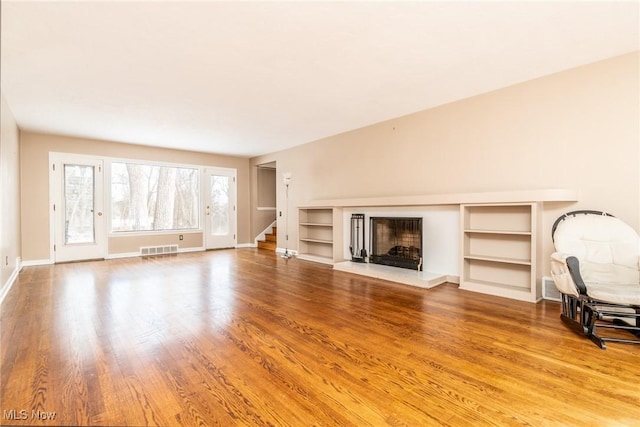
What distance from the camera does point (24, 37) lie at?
2.58m

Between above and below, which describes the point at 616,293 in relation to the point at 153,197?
below

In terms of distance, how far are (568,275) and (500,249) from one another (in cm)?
129

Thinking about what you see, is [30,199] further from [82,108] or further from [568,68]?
[568,68]

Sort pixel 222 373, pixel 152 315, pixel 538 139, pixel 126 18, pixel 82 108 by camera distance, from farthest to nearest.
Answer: pixel 82 108 → pixel 538 139 → pixel 152 315 → pixel 126 18 → pixel 222 373

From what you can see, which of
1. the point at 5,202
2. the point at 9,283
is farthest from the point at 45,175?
the point at 9,283

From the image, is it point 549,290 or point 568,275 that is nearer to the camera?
point 568,275

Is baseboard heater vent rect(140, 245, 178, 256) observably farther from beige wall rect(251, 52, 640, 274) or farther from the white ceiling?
beige wall rect(251, 52, 640, 274)

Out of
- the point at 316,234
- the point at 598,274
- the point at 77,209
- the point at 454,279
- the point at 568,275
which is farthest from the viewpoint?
the point at 316,234

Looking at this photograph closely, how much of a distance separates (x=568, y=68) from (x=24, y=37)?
17.5ft

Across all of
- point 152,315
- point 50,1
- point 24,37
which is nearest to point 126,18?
point 50,1

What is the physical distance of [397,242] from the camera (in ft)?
16.3

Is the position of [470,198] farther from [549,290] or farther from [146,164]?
[146,164]

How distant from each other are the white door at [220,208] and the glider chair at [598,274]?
23.8 ft

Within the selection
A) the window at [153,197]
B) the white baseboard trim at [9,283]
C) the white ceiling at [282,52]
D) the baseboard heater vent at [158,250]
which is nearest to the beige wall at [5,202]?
the white baseboard trim at [9,283]
